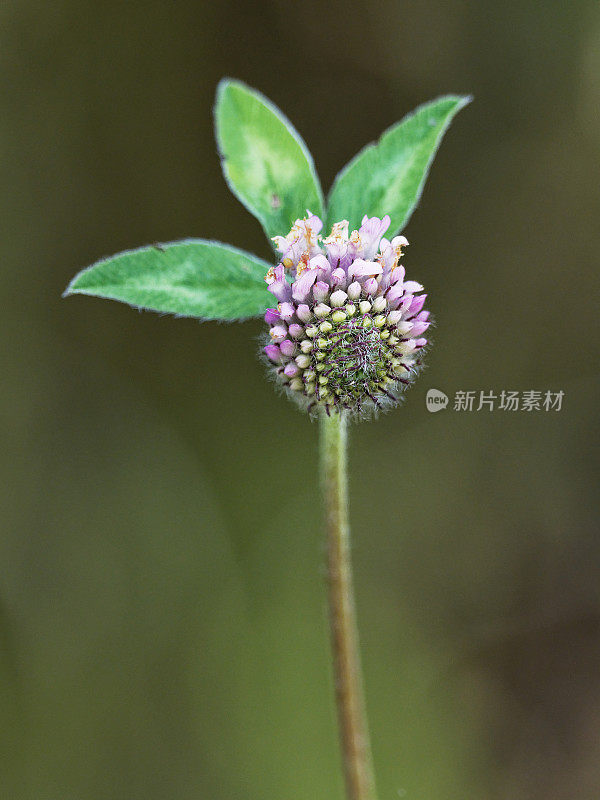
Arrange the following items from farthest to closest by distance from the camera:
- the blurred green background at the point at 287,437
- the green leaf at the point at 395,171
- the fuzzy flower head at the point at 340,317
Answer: the blurred green background at the point at 287,437 → the green leaf at the point at 395,171 → the fuzzy flower head at the point at 340,317

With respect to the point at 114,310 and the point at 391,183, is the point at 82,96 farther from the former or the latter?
the point at 391,183

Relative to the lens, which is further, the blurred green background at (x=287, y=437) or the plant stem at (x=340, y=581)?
the blurred green background at (x=287, y=437)

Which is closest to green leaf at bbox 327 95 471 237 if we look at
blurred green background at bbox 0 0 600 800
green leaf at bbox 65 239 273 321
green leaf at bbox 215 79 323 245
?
green leaf at bbox 215 79 323 245

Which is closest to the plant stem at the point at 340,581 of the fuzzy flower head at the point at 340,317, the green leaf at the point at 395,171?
the fuzzy flower head at the point at 340,317

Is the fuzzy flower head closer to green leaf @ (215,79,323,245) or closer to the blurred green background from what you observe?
green leaf @ (215,79,323,245)

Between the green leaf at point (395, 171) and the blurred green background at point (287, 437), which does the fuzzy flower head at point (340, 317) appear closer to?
the green leaf at point (395, 171)

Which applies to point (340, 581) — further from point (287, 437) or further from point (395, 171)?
point (287, 437)

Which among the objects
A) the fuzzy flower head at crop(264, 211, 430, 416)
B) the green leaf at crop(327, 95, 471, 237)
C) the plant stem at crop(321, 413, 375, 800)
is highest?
the green leaf at crop(327, 95, 471, 237)

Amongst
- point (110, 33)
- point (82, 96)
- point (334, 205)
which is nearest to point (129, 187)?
point (82, 96)
